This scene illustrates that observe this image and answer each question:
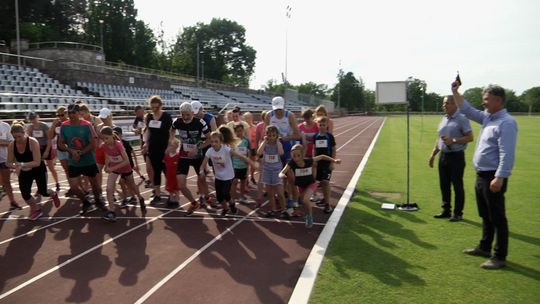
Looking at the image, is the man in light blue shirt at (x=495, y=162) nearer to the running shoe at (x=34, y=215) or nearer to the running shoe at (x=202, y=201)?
the running shoe at (x=202, y=201)

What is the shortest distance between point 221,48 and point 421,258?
101 metres

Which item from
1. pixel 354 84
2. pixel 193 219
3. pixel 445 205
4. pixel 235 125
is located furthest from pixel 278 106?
pixel 354 84

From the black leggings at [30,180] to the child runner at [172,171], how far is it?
217 cm

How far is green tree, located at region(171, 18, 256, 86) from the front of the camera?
326 feet

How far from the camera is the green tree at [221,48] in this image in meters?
99.5

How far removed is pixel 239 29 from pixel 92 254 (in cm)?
10334

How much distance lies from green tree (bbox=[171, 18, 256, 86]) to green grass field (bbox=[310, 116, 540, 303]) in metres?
93.2

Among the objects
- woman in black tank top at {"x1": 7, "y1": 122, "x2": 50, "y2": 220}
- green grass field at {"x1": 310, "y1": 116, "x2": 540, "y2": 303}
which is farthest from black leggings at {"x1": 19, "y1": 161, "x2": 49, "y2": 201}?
green grass field at {"x1": 310, "y1": 116, "x2": 540, "y2": 303}

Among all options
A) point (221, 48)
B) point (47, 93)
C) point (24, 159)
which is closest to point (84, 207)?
point (24, 159)

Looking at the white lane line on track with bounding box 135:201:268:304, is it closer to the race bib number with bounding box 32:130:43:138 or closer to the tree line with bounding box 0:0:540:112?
the race bib number with bounding box 32:130:43:138

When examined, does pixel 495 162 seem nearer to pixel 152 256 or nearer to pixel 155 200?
pixel 152 256

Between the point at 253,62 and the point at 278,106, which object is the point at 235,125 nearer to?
the point at 278,106

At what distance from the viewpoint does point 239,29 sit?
4077 inches

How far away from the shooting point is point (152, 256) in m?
5.42
